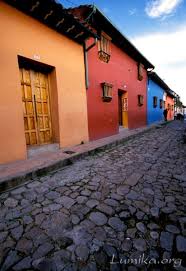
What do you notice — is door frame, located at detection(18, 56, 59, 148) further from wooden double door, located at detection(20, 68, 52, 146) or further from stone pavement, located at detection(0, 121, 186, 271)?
stone pavement, located at detection(0, 121, 186, 271)

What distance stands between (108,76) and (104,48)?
1298mm

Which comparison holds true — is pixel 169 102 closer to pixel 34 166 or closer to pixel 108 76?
pixel 108 76

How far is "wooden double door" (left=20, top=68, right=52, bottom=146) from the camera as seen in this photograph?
5.20 m

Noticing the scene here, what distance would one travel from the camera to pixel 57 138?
19.6 ft

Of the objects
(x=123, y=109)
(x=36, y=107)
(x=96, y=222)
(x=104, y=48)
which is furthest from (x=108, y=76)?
(x=96, y=222)

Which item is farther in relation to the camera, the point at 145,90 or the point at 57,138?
the point at 145,90

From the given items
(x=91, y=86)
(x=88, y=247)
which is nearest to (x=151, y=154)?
(x=91, y=86)

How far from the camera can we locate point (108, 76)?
28.5 feet

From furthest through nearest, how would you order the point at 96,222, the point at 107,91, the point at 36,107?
the point at 107,91, the point at 36,107, the point at 96,222

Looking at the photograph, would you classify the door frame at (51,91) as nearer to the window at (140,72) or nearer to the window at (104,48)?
the window at (104,48)

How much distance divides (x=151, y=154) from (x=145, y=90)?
389 inches

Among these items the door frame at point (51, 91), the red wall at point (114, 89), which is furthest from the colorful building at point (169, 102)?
the door frame at point (51, 91)

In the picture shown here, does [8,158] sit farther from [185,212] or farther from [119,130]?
[119,130]

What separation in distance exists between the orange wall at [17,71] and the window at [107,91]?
1756 millimetres
